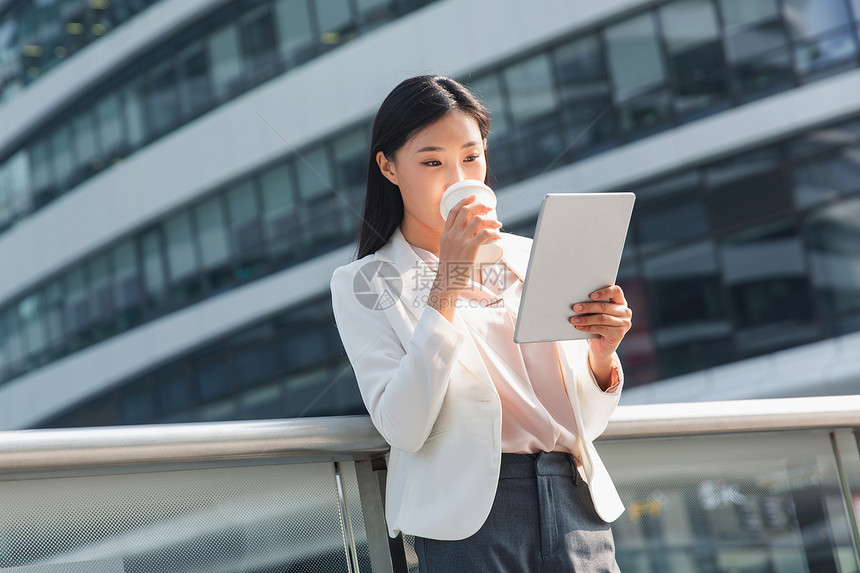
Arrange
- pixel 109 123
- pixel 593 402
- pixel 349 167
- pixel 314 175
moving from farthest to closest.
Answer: pixel 109 123 < pixel 314 175 < pixel 349 167 < pixel 593 402

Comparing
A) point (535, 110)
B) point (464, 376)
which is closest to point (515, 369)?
point (464, 376)

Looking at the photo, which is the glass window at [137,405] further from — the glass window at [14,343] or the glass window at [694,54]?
the glass window at [694,54]

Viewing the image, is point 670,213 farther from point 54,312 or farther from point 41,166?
point 41,166

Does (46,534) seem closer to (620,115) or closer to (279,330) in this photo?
(620,115)

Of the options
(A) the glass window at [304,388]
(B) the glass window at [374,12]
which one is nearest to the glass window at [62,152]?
(A) the glass window at [304,388]

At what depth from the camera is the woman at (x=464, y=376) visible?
1818mm

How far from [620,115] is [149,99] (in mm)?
10040

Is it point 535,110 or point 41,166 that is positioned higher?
point 41,166

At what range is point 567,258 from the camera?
1827 millimetres

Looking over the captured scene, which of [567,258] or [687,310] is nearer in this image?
[567,258]

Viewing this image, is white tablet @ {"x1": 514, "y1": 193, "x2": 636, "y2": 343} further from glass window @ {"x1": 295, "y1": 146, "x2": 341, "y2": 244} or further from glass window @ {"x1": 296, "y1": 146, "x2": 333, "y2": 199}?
glass window @ {"x1": 295, "y1": 146, "x2": 341, "y2": 244}

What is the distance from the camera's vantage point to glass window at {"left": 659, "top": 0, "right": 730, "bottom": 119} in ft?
45.7

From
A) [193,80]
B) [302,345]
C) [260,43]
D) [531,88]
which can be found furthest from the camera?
[193,80]

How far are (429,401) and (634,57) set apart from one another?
13517 millimetres
